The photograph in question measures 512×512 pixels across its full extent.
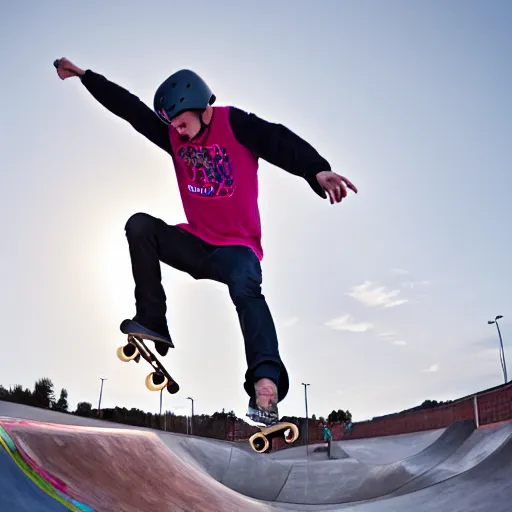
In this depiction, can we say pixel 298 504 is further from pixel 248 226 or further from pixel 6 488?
pixel 6 488

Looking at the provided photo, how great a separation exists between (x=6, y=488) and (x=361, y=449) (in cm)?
1123

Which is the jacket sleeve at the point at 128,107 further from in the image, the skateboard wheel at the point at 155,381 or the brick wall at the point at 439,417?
the brick wall at the point at 439,417

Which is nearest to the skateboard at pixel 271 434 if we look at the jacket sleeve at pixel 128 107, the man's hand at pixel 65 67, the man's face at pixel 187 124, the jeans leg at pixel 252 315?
the jeans leg at pixel 252 315

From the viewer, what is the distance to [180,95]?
4.07 meters

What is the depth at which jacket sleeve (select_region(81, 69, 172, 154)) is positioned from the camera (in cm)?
478

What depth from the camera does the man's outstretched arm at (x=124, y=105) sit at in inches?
188

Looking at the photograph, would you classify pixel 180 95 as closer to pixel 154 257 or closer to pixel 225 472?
pixel 154 257

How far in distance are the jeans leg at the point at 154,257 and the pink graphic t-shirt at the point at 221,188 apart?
0.15m

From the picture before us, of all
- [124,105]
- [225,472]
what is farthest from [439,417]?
[124,105]

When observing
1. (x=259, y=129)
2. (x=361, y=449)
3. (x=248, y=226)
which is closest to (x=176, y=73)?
(x=259, y=129)

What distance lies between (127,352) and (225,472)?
5030 mm

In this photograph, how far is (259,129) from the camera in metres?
4.16

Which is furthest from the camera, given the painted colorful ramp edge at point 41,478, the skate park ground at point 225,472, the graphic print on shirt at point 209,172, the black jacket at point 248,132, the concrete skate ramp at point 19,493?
the graphic print on shirt at point 209,172

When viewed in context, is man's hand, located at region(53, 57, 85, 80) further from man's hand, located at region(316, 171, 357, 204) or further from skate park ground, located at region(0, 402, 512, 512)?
skate park ground, located at region(0, 402, 512, 512)
